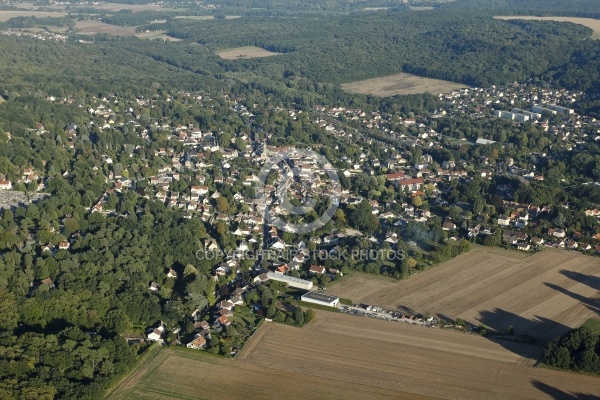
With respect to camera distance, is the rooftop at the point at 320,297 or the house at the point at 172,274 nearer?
the rooftop at the point at 320,297

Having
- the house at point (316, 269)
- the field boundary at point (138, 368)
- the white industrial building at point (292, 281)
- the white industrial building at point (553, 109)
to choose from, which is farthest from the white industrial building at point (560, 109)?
the field boundary at point (138, 368)

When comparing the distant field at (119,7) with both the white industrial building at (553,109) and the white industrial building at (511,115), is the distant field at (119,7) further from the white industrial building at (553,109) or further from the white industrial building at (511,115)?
the white industrial building at (553,109)

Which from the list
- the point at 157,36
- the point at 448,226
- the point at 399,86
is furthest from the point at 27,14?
the point at 448,226

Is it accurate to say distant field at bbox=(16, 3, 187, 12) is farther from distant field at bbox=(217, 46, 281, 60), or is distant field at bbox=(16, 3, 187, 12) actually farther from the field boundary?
the field boundary

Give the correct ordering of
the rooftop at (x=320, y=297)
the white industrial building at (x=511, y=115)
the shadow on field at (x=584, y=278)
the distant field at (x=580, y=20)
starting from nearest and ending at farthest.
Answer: the rooftop at (x=320, y=297), the shadow on field at (x=584, y=278), the white industrial building at (x=511, y=115), the distant field at (x=580, y=20)
